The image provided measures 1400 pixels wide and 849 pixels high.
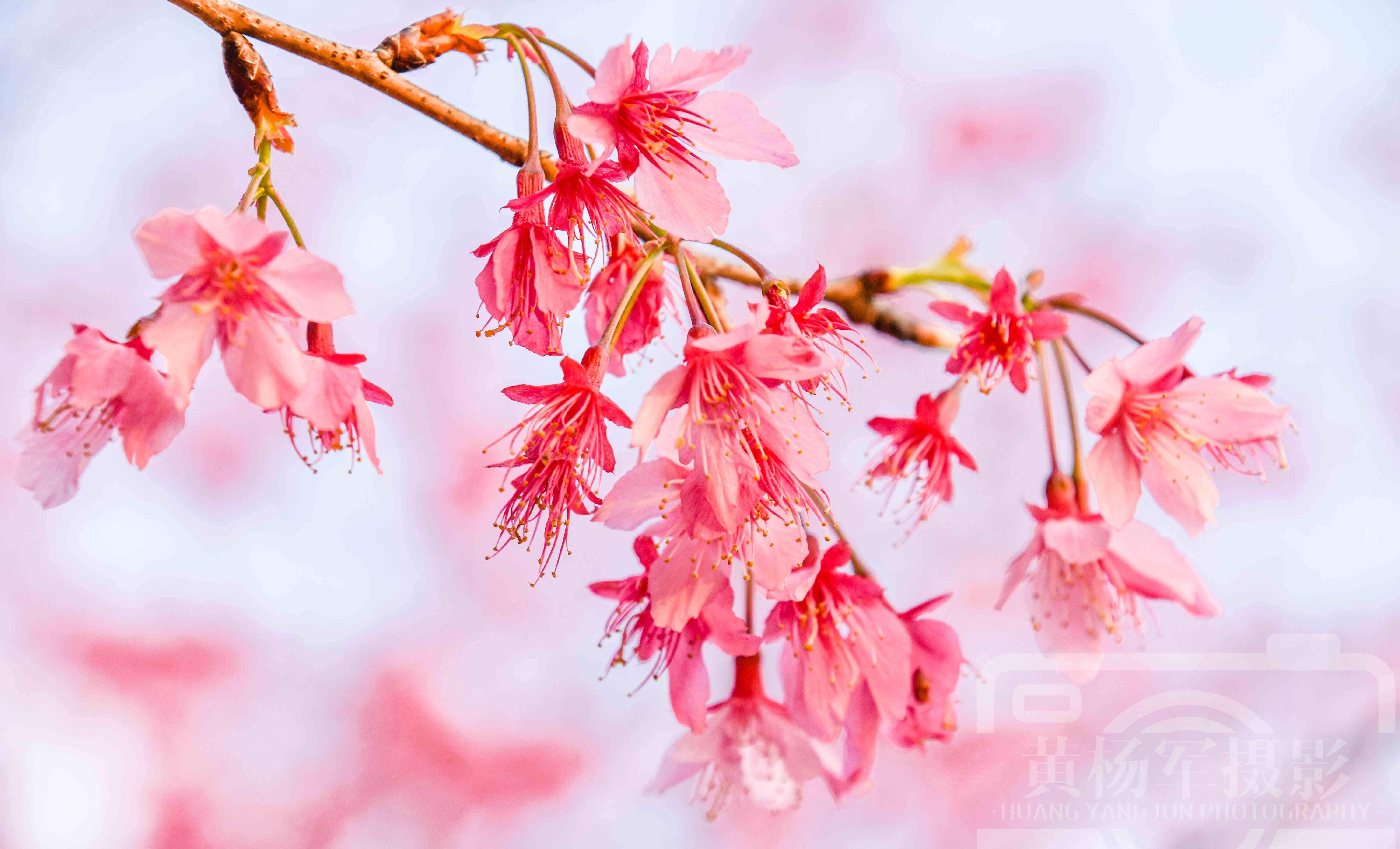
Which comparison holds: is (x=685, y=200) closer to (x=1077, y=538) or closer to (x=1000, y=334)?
(x=1000, y=334)

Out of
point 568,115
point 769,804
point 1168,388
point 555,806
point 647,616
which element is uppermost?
point 568,115

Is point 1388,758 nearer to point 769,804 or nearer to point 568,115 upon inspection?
point 769,804

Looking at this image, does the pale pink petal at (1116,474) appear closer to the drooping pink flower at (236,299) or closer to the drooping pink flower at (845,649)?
the drooping pink flower at (845,649)

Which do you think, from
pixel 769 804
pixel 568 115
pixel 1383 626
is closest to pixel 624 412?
pixel 568 115

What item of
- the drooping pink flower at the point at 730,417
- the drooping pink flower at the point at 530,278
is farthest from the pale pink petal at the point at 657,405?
the drooping pink flower at the point at 530,278

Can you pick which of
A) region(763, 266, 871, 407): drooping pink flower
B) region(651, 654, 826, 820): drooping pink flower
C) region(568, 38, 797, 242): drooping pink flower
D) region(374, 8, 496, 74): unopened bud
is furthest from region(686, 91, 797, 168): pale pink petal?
region(651, 654, 826, 820): drooping pink flower

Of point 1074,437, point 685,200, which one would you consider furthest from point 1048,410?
point 685,200

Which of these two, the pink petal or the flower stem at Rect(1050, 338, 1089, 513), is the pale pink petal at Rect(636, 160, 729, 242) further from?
the flower stem at Rect(1050, 338, 1089, 513)
